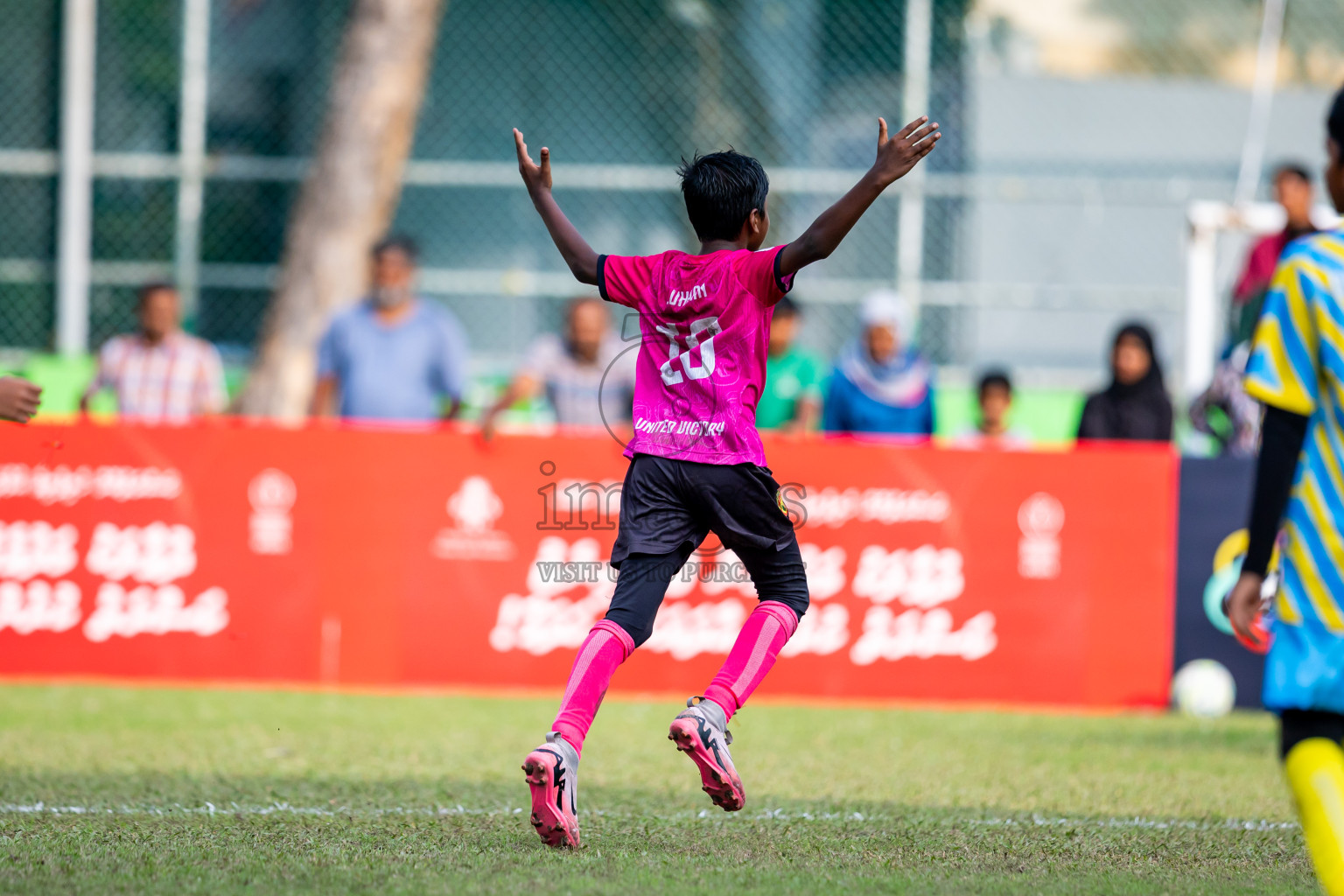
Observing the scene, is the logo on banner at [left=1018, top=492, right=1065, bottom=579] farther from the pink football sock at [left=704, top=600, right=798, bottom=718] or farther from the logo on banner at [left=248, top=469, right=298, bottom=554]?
the pink football sock at [left=704, top=600, right=798, bottom=718]

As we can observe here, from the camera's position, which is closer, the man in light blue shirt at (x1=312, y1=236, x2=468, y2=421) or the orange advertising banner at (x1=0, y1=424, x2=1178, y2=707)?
the orange advertising banner at (x1=0, y1=424, x2=1178, y2=707)

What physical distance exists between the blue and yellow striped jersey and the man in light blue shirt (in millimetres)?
6496

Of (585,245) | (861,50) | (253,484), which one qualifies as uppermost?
(861,50)

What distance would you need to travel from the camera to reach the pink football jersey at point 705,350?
156 inches

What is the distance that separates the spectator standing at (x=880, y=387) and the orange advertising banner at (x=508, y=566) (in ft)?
2.07

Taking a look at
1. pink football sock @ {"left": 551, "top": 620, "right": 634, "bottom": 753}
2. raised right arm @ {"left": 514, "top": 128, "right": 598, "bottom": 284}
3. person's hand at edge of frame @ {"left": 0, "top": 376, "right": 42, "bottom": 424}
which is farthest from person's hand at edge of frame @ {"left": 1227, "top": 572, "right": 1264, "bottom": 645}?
person's hand at edge of frame @ {"left": 0, "top": 376, "right": 42, "bottom": 424}

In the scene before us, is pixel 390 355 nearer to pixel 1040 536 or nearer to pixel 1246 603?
pixel 1040 536

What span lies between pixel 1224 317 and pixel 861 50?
13.1 ft

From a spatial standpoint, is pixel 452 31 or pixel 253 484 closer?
pixel 253 484

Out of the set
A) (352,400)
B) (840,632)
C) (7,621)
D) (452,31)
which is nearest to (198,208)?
(452,31)

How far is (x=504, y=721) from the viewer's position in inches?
265

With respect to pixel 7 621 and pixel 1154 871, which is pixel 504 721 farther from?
pixel 1154 871

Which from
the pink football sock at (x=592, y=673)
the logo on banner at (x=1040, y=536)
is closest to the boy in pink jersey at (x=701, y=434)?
the pink football sock at (x=592, y=673)

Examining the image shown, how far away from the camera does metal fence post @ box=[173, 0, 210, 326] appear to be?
1338 centimetres
